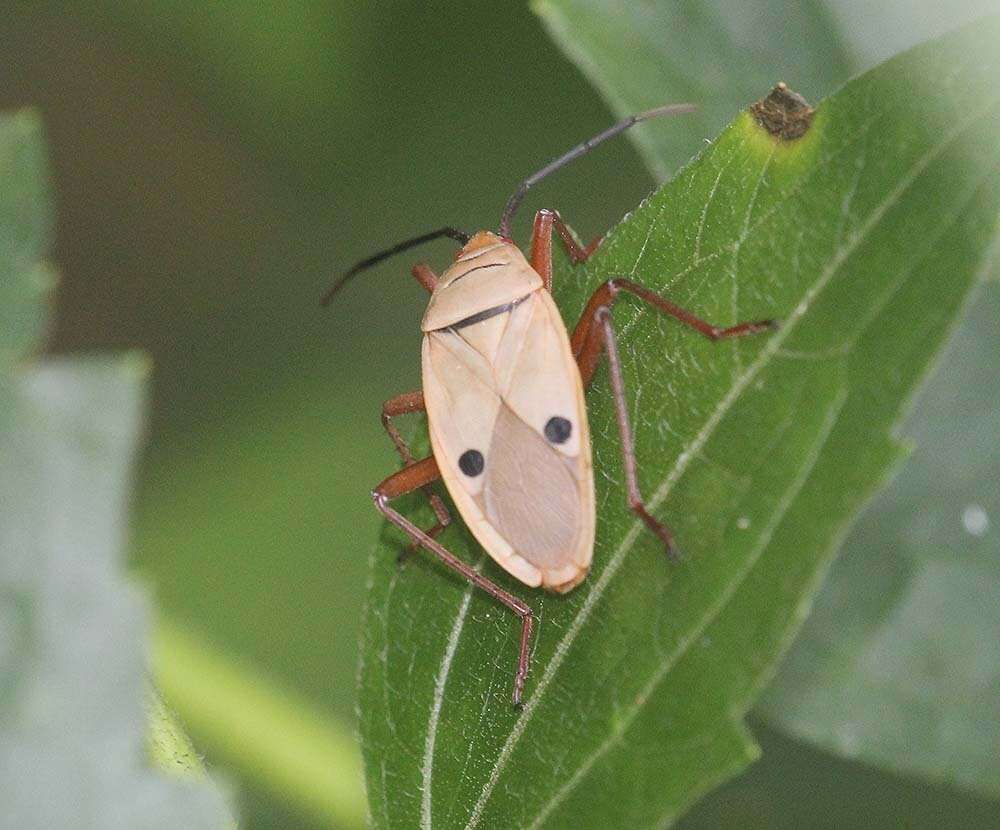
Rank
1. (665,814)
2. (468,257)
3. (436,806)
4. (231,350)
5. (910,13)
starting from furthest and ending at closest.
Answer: (231,350) → (468,257) → (910,13) → (436,806) → (665,814)

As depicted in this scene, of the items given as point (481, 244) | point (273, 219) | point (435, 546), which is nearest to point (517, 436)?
point (435, 546)

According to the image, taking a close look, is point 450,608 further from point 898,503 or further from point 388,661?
point 898,503

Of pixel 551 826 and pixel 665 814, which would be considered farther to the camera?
pixel 551 826

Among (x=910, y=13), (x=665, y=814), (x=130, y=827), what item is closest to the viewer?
(x=130, y=827)

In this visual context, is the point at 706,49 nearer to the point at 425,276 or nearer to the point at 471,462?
the point at 425,276

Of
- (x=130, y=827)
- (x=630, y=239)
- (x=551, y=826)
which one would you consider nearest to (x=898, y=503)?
(x=630, y=239)

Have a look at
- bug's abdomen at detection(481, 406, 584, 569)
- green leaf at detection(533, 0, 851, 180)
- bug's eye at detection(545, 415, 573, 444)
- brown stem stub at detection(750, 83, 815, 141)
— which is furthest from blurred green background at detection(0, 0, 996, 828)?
brown stem stub at detection(750, 83, 815, 141)

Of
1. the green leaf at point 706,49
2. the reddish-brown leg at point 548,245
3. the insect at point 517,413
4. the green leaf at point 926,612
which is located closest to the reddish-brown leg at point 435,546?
the insect at point 517,413
